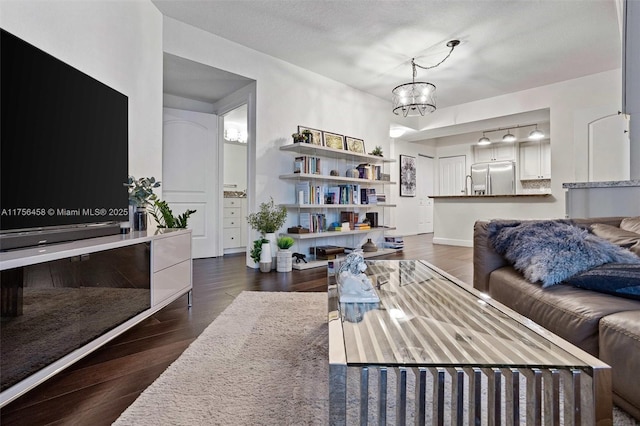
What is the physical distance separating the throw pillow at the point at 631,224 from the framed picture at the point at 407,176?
5.72m

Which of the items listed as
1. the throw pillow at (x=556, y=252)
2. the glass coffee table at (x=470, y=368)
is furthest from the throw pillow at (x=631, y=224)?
the glass coffee table at (x=470, y=368)

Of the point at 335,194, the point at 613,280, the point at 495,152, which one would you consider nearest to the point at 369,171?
the point at 335,194

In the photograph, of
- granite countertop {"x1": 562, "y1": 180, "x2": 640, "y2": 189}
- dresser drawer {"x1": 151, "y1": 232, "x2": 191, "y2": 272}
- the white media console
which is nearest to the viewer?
the white media console

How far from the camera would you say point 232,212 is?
5020mm

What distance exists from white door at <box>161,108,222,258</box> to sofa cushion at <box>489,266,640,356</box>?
392 centimetres

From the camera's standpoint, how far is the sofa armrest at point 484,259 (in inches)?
76.1

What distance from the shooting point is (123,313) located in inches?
63.9

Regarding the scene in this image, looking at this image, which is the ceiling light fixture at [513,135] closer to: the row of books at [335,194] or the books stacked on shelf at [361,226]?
the row of books at [335,194]

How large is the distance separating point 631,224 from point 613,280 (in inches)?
32.2

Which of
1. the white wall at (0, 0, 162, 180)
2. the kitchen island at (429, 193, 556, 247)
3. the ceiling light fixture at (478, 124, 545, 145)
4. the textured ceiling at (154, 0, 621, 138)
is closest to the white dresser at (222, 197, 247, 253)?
the white wall at (0, 0, 162, 180)

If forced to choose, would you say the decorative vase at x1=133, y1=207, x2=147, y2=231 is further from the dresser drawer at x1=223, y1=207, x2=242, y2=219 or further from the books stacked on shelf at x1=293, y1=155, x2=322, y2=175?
the dresser drawer at x1=223, y1=207, x2=242, y2=219

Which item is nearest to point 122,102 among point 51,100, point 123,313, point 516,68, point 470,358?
point 51,100

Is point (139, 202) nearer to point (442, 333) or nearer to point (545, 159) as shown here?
point (442, 333)

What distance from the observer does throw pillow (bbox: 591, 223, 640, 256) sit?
1.60m
